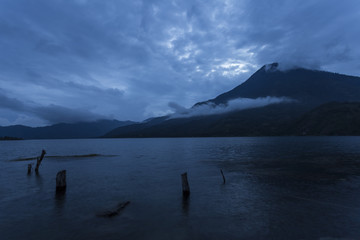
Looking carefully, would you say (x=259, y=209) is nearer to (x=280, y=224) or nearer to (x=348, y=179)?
(x=280, y=224)

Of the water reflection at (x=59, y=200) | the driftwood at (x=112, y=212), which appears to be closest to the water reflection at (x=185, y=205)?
the driftwood at (x=112, y=212)

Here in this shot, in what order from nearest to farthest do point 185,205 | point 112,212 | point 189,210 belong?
point 112,212 → point 189,210 → point 185,205

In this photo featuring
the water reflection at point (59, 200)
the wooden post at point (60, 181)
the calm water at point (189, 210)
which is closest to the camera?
the calm water at point (189, 210)

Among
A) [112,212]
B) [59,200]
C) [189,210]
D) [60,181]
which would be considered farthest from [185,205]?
[60,181]

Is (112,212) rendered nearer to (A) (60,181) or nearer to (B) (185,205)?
(B) (185,205)

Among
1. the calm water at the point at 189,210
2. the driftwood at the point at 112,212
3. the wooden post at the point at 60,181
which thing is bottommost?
the calm water at the point at 189,210

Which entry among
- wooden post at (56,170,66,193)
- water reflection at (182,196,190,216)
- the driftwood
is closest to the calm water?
water reflection at (182,196,190,216)

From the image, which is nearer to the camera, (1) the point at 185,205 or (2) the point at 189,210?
(2) the point at 189,210

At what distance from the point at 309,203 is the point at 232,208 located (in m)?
8.65

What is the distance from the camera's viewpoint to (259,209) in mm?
20344

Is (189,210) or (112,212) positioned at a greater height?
(112,212)

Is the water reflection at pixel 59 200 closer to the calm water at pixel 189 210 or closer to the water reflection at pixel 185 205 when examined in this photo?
the calm water at pixel 189 210

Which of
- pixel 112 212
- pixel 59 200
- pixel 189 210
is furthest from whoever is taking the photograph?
pixel 59 200

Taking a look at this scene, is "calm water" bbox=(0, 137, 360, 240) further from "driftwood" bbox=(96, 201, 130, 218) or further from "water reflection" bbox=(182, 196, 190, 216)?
"driftwood" bbox=(96, 201, 130, 218)
